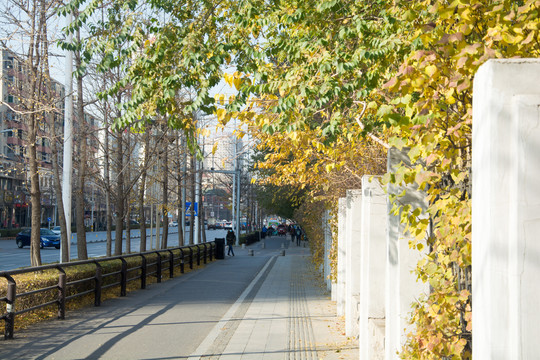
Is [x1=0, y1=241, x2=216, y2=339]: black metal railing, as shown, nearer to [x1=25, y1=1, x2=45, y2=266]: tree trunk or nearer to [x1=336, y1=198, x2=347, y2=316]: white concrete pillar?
[x1=25, y1=1, x2=45, y2=266]: tree trunk

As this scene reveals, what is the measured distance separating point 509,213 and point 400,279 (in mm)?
2852

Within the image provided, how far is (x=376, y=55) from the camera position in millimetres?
6980

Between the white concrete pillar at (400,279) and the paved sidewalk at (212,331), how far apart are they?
349 centimetres

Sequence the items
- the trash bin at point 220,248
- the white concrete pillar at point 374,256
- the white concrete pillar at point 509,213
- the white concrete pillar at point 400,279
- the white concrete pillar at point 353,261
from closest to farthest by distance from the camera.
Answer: the white concrete pillar at point 509,213, the white concrete pillar at point 400,279, the white concrete pillar at point 374,256, the white concrete pillar at point 353,261, the trash bin at point 220,248

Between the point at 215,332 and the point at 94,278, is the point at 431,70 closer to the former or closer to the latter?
the point at 215,332

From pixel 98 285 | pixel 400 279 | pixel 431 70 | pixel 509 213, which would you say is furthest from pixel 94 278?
pixel 509 213

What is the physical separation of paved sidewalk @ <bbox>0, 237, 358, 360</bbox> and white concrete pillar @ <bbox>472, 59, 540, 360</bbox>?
630 cm

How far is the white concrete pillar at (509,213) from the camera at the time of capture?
269 cm

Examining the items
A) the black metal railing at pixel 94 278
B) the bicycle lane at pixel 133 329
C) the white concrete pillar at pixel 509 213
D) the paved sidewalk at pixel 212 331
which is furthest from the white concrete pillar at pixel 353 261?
the white concrete pillar at pixel 509 213

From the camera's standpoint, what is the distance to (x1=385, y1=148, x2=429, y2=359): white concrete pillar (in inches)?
217

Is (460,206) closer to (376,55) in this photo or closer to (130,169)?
(376,55)

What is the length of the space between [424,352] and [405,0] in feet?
14.8

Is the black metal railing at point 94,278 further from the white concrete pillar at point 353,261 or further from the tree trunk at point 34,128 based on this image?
the white concrete pillar at point 353,261

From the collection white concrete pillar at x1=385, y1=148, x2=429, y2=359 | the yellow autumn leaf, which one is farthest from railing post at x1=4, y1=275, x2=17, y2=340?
the yellow autumn leaf
